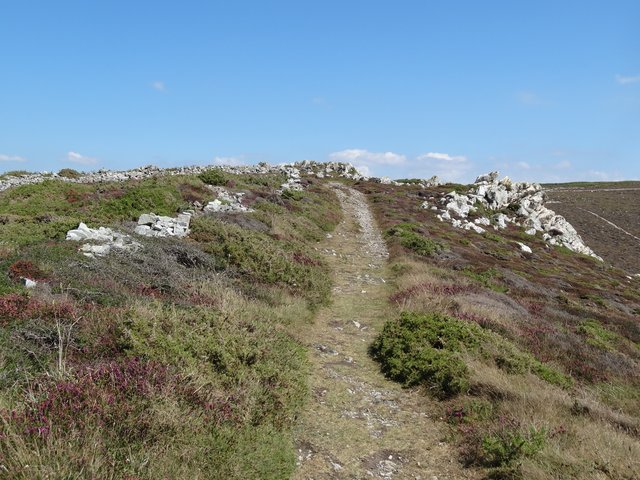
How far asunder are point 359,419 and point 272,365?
1.85 meters

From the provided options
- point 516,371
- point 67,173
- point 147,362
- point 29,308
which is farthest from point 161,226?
point 67,173

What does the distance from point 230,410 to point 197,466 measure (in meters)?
1.24

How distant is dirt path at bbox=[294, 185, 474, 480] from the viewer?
671 cm

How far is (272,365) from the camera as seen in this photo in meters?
8.45

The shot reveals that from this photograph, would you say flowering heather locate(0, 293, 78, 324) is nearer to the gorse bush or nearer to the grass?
the grass

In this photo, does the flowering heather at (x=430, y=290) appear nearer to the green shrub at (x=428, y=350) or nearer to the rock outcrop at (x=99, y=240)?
the green shrub at (x=428, y=350)

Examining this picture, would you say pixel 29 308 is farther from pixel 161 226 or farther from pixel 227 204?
pixel 227 204

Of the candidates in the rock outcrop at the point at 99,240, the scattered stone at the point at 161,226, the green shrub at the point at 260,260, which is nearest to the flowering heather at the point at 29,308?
the rock outcrop at the point at 99,240

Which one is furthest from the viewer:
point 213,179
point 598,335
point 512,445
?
point 213,179

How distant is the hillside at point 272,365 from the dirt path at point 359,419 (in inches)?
1.6

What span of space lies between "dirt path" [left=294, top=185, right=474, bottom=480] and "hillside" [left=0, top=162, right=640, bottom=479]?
0.13 feet

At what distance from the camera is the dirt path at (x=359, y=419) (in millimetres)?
6715

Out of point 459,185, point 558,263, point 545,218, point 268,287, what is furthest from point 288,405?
point 459,185

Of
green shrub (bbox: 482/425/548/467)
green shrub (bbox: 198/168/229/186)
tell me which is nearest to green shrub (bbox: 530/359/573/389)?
green shrub (bbox: 482/425/548/467)
